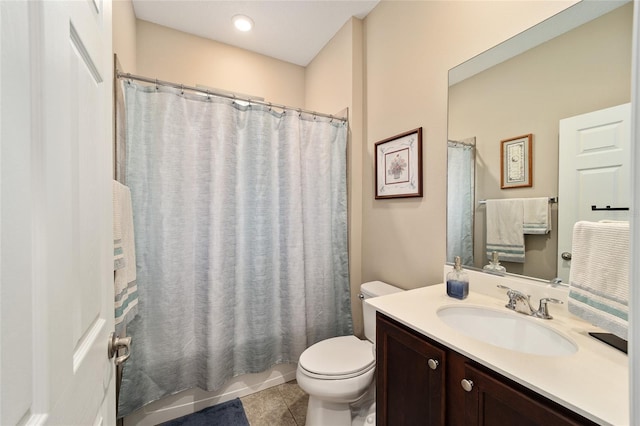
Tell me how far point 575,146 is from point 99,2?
1610 mm

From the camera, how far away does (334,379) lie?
127cm

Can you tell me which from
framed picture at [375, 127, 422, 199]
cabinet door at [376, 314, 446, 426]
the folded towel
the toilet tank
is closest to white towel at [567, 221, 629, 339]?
the folded towel

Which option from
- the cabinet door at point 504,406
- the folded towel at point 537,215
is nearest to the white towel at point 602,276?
the folded towel at point 537,215

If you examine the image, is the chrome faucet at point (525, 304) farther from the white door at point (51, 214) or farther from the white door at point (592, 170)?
the white door at point (51, 214)

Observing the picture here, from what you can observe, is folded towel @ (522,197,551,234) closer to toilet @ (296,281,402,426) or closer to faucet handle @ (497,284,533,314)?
faucet handle @ (497,284,533,314)

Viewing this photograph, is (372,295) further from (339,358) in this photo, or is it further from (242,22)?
(242,22)

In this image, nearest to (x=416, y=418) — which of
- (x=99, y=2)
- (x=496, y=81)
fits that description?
(x=496, y=81)

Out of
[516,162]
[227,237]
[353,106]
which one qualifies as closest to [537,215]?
[516,162]

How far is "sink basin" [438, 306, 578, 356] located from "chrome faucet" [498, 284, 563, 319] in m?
0.03

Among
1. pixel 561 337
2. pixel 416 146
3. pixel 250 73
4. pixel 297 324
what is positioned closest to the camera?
pixel 561 337

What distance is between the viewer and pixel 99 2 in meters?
0.66

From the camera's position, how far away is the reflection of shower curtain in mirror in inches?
50.3

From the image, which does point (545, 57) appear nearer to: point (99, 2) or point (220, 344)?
point (99, 2)

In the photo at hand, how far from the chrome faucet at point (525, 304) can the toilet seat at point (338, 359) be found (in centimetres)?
78
